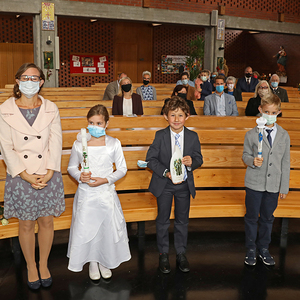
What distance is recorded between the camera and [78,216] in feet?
8.45

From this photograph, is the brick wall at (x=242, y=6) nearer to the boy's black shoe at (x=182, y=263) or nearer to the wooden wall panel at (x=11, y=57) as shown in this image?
the wooden wall panel at (x=11, y=57)

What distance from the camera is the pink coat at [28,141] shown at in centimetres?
236

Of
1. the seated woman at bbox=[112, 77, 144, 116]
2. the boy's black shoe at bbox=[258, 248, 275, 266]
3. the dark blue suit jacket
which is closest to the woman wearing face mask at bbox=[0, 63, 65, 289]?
the boy's black shoe at bbox=[258, 248, 275, 266]

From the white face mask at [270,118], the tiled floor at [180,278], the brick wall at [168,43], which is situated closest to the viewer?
the tiled floor at [180,278]

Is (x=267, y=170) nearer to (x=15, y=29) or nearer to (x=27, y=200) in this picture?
(x=27, y=200)

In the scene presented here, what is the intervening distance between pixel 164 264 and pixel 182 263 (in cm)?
15

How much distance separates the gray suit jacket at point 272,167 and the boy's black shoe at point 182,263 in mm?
772

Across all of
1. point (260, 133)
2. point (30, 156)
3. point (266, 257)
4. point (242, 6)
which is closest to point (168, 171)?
point (260, 133)

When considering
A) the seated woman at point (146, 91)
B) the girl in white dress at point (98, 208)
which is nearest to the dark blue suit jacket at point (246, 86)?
the seated woman at point (146, 91)

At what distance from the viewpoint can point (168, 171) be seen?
2742mm

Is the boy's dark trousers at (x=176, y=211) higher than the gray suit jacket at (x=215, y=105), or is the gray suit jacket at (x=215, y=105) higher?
the gray suit jacket at (x=215, y=105)

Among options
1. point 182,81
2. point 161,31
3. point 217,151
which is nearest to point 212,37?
point 161,31

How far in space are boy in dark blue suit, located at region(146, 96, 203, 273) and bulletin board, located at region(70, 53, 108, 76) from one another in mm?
12394

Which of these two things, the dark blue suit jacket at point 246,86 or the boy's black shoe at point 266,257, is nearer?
the boy's black shoe at point 266,257
